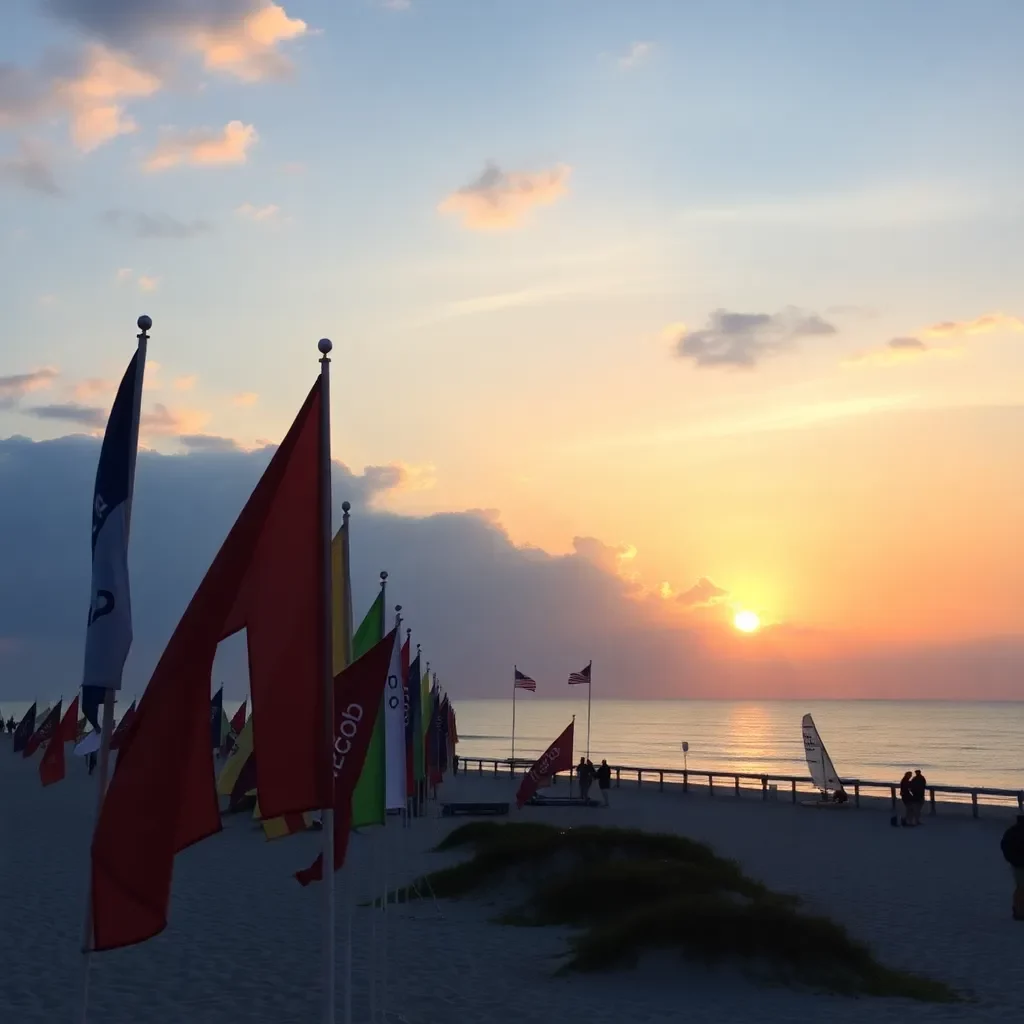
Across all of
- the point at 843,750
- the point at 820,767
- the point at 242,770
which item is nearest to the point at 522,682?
the point at 820,767

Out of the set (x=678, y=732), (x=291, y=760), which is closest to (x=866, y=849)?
(x=291, y=760)

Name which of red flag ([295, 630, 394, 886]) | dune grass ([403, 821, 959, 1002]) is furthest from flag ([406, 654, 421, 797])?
red flag ([295, 630, 394, 886])

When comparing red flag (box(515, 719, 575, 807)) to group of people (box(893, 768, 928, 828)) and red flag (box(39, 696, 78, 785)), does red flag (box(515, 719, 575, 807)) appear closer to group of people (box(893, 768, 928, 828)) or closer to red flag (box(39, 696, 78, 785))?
group of people (box(893, 768, 928, 828))

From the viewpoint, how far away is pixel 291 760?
656 centimetres

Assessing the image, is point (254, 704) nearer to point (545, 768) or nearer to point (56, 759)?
point (545, 768)

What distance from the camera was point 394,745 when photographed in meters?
10.7

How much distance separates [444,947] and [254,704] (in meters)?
9.69

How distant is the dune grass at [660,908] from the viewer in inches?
524

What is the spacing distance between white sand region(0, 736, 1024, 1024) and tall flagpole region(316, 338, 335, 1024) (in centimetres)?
293

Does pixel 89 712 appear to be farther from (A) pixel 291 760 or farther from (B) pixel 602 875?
(B) pixel 602 875

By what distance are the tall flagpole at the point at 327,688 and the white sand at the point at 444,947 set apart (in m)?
2.93

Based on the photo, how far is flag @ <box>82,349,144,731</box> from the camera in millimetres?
6684

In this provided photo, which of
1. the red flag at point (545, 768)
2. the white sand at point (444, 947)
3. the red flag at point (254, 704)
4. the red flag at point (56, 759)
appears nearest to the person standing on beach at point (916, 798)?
the white sand at point (444, 947)

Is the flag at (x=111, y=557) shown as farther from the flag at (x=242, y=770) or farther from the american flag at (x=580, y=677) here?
the american flag at (x=580, y=677)
